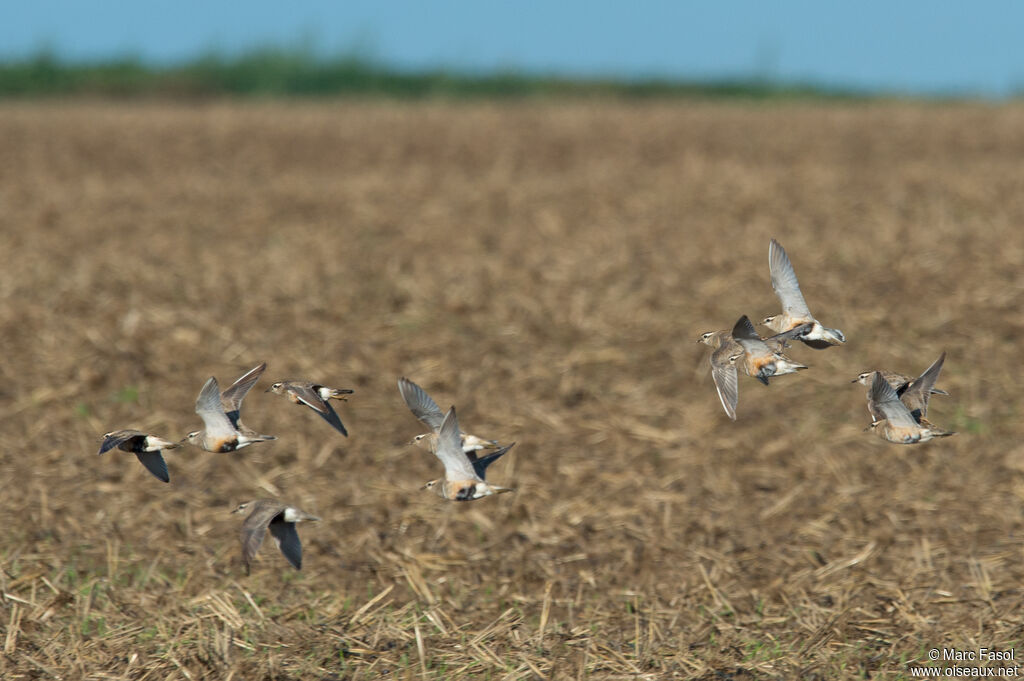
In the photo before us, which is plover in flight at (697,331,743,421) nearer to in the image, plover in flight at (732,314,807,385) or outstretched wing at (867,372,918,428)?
plover in flight at (732,314,807,385)

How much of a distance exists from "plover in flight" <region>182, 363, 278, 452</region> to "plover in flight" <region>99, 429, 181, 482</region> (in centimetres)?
12

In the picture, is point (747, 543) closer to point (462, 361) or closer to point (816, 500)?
point (816, 500)

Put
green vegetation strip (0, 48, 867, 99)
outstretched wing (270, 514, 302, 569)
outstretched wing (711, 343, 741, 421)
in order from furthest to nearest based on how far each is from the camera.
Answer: green vegetation strip (0, 48, 867, 99), outstretched wing (270, 514, 302, 569), outstretched wing (711, 343, 741, 421)

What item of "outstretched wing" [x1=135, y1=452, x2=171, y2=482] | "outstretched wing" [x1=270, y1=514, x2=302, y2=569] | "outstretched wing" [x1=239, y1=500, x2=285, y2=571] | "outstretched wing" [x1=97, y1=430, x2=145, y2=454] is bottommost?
"outstretched wing" [x1=270, y1=514, x2=302, y2=569]

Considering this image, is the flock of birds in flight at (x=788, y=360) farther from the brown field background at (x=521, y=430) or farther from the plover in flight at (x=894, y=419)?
the brown field background at (x=521, y=430)

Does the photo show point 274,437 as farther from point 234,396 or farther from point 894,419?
point 894,419

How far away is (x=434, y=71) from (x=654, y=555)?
3077 cm

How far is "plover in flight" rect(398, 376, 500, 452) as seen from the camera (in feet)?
11.6

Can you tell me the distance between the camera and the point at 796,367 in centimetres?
364

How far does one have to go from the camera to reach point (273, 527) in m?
4.13

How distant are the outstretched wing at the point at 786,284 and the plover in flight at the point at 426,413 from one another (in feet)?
3.51

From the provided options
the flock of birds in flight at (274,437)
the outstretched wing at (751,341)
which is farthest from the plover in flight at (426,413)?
the outstretched wing at (751,341)

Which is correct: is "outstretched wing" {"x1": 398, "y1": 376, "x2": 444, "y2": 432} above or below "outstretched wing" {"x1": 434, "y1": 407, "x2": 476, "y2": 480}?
above

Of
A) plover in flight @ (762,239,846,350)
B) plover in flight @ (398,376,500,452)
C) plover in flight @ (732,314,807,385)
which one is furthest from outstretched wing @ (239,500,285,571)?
plover in flight @ (762,239,846,350)
